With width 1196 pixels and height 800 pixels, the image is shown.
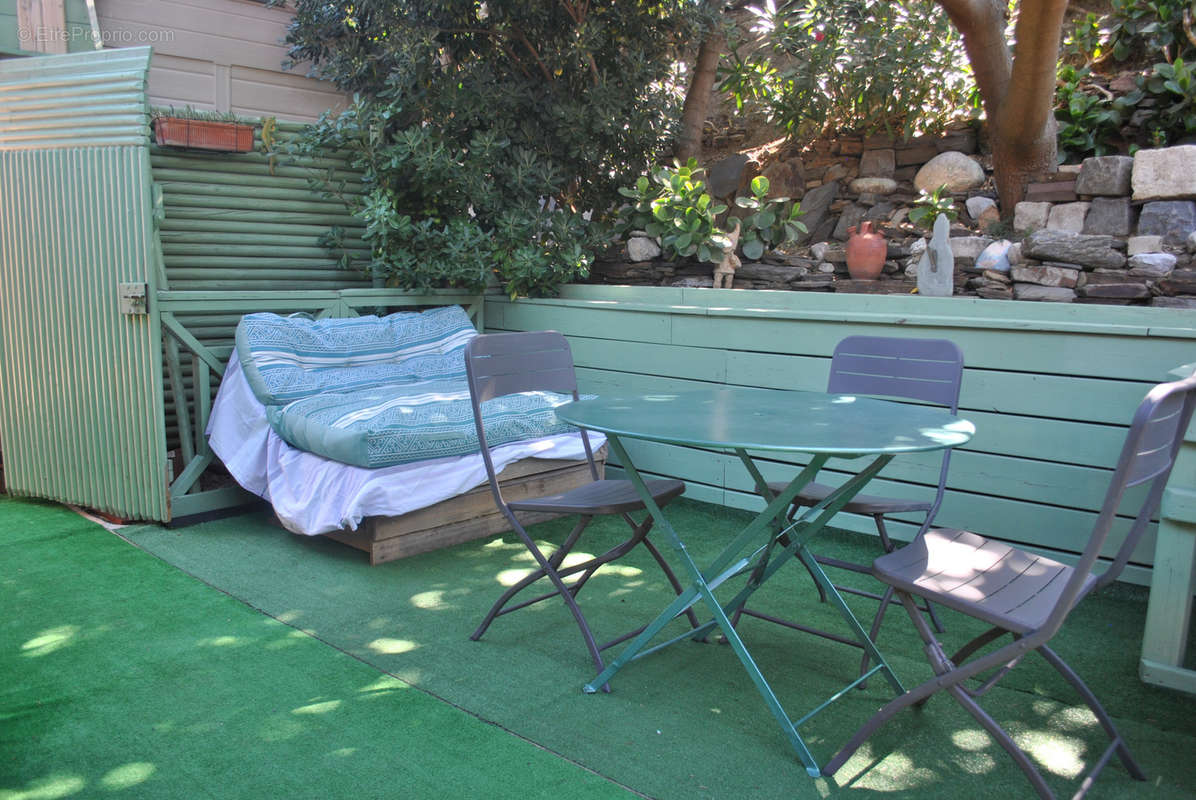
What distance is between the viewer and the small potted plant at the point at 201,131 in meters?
4.41

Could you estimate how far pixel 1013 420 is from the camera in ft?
12.3

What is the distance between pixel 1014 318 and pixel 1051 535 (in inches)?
37.0

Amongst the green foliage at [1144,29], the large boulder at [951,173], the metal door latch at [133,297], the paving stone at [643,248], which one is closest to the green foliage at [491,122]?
the paving stone at [643,248]

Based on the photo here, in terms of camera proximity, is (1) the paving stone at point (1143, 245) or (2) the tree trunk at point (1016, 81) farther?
(2) the tree trunk at point (1016, 81)

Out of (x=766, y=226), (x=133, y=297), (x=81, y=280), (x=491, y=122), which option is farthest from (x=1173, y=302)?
(x=81, y=280)

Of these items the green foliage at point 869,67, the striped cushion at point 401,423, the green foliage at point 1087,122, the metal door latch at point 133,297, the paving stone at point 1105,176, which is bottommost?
the striped cushion at point 401,423

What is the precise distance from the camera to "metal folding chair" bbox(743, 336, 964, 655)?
2965 millimetres

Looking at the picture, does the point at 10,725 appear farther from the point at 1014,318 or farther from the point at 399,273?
the point at 1014,318

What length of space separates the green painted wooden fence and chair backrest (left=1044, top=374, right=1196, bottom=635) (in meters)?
0.82

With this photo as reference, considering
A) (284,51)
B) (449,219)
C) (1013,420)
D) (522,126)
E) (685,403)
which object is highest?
(284,51)

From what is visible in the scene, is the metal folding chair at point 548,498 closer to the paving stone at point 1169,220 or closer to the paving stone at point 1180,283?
the paving stone at point 1180,283

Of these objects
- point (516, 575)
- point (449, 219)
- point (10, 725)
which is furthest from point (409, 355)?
point (10, 725)

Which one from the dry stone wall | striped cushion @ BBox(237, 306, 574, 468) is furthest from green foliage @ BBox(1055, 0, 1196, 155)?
striped cushion @ BBox(237, 306, 574, 468)

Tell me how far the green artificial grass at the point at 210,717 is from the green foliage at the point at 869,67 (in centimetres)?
525
